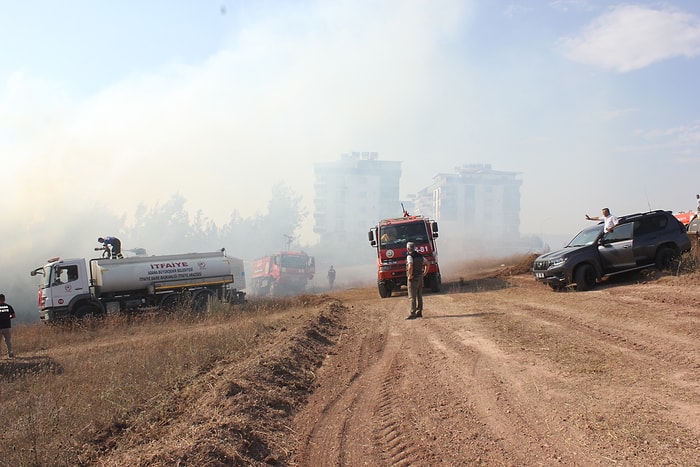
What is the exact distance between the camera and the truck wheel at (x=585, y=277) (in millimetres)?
13781

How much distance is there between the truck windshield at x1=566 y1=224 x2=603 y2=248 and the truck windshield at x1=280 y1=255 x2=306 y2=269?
86.4ft

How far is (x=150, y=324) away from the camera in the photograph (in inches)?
695

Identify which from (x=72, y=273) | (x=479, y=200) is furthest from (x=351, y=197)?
(x=72, y=273)

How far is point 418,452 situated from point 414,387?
1952 mm

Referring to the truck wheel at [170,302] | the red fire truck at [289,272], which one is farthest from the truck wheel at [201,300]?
the red fire truck at [289,272]

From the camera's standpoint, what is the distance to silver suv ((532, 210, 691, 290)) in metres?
Answer: 13.8

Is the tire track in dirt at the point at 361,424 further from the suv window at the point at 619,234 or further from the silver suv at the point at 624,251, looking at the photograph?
the suv window at the point at 619,234

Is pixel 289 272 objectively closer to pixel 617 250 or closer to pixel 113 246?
pixel 113 246

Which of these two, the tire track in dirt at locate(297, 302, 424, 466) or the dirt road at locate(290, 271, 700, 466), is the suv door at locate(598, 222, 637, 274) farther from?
the tire track in dirt at locate(297, 302, 424, 466)

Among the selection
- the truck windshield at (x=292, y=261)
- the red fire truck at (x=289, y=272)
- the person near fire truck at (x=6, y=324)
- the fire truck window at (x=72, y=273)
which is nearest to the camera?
the person near fire truck at (x=6, y=324)

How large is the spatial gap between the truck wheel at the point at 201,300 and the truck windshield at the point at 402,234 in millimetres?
7289

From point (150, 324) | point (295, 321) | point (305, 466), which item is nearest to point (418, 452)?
point (305, 466)

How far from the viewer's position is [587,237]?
14766 mm

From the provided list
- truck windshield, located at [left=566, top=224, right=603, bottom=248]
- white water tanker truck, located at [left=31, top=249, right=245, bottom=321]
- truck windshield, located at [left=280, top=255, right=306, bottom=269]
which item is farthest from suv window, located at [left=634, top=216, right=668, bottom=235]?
truck windshield, located at [left=280, top=255, right=306, bottom=269]
